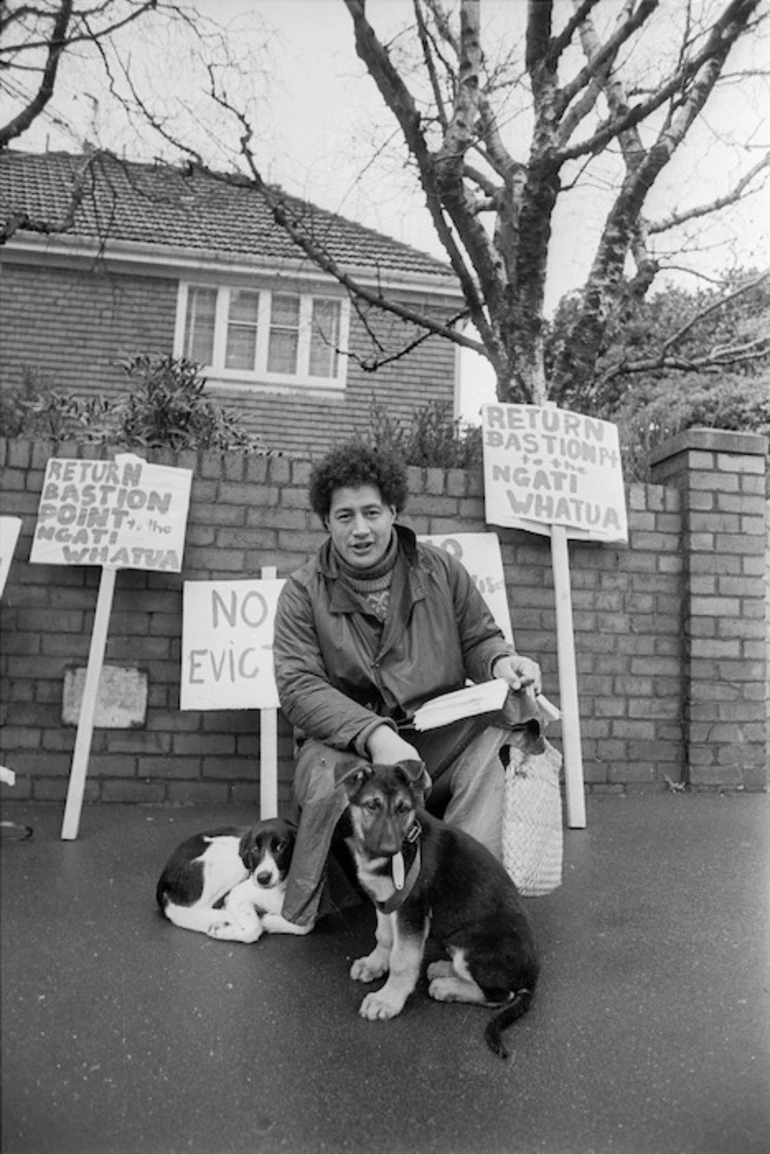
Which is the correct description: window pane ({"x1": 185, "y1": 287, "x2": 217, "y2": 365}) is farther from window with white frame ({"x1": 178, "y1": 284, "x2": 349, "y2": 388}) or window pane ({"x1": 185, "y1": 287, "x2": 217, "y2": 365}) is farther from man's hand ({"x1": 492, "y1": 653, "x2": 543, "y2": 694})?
man's hand ({"x1": 492, "y1": 653, "x2": 543, "y2": 694})

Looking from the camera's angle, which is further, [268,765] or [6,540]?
[268,765]

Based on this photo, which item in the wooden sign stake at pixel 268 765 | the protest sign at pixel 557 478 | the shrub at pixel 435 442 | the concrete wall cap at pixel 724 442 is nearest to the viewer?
the wooden sign stake at pixel 268 765

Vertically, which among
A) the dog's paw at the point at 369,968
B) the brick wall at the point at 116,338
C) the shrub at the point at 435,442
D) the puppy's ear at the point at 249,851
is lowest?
the dog's paw at the point at 369,968

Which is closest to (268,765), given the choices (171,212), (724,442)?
(171,212)

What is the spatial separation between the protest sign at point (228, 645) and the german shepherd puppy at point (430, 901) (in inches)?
62.3

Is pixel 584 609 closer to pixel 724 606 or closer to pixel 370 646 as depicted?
pixel 724 606

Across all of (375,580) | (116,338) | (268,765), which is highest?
(116,338)

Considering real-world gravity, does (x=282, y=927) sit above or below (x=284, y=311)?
below

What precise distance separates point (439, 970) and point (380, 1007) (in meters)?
0.24

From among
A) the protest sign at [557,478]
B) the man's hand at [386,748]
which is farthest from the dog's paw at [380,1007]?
the protest sign at [557,478]

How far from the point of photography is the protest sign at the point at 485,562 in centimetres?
356

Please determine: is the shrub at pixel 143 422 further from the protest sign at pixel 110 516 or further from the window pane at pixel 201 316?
the window pane at pixel 201 316

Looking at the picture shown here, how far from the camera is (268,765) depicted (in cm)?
308

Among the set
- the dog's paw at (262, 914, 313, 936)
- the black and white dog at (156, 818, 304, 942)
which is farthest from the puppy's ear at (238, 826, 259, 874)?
the dog's paw at (262, 914, 313, 936)
